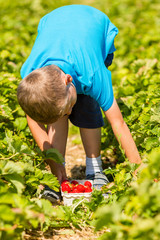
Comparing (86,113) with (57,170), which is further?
(86,113)

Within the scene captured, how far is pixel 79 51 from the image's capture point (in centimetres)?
228

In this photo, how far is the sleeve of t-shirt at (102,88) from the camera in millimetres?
2209

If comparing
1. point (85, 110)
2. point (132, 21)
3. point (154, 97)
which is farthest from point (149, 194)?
point (132, 21)

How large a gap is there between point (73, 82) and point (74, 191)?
684mm

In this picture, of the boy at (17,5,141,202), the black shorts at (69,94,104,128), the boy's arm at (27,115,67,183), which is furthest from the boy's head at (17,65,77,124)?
the black shorts at (69,94,104,128)

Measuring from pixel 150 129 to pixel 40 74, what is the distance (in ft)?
3.36

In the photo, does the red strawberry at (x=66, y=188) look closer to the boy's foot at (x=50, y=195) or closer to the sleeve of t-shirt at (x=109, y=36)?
the boy's foot at (x=50, y=195)

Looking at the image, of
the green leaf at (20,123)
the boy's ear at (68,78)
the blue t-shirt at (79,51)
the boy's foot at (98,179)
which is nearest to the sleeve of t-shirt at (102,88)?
the blue t-shirt at (79,51)

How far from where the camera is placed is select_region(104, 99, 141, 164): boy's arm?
231cm

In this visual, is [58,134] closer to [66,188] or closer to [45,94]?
[66,188]

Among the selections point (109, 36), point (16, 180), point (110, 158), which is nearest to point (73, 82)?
point (109, 36)

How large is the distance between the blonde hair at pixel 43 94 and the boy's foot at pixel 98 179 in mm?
743

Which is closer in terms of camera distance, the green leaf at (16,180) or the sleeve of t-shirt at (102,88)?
the green leaf at (16,180)

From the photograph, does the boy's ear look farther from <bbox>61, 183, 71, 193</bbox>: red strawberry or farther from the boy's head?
<bbox>61, 183, 71, 193</bbox>: red strawberry
